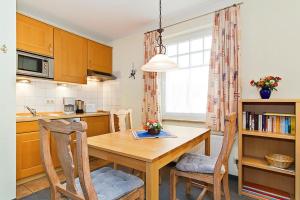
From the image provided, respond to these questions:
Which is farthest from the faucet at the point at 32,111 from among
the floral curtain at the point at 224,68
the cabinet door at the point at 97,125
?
the floral curtain at the point at 224,68

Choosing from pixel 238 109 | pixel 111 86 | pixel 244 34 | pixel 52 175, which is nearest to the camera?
pixel 52 175

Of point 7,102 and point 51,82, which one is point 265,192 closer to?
point 7,102

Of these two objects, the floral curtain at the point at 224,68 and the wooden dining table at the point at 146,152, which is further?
the floral curtain at the point at 224,68

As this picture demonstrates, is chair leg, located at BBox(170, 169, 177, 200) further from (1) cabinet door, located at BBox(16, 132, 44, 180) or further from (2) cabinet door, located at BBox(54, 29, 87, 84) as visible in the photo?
(2) cabinet door, located at BBox(54, 29, 87, 84)

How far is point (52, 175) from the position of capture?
126cm

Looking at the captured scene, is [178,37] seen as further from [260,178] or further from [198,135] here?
[260,178]

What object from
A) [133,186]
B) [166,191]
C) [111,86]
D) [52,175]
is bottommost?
[166,191]

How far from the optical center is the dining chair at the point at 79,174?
96 cm

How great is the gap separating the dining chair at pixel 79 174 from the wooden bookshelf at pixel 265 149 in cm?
141

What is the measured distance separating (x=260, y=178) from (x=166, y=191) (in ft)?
3.92

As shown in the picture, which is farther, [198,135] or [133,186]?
[198,135]

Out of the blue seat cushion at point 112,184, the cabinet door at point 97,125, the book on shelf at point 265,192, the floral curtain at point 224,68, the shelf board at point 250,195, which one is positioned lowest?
the shelf board at point 250,195

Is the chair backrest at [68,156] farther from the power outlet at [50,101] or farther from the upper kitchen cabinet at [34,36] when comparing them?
the power outlet at [50,101]

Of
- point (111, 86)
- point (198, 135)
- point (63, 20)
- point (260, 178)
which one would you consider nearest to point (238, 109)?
point (198, 135)
